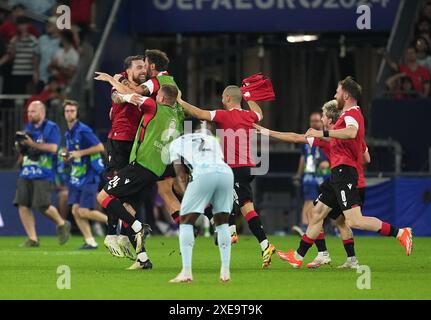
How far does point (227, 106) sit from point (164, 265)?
92.7 inches

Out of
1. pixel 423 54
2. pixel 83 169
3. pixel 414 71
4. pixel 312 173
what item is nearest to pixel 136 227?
pixel 83 169

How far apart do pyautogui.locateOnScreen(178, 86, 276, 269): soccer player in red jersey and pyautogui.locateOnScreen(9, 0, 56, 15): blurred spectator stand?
13.5 meters

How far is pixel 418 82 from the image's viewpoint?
28578 mm

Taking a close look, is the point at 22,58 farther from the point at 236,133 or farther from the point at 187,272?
the point at 187,272

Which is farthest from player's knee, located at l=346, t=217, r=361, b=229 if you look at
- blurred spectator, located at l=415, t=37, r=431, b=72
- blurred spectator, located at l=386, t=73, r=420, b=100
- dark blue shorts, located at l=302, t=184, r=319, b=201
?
blurred spectator, located at l=415, t=37, r=431, b=72

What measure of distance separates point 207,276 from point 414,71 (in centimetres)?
1354

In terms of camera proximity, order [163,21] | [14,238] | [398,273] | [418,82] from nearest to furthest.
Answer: [398,273], [14,238], [418,82], [163,21]

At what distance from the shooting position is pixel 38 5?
31.1 metres

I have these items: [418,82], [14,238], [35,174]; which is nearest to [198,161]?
[35,174]

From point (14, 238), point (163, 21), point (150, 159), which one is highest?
point (163, 21)

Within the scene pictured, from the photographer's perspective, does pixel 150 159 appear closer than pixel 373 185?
Yes

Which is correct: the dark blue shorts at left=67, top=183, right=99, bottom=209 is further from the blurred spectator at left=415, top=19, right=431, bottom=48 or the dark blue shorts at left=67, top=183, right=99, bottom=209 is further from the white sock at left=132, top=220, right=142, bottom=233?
the blurred spectator at left=415, top=19, right=431, bottom=48
